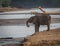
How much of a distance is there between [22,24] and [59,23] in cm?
52

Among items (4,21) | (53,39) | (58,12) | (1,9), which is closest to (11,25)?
(4,21)

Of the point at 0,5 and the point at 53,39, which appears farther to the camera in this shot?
the point at 0,5

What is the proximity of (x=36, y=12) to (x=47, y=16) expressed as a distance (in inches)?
5.8

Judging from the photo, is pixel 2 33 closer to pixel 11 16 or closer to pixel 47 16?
pixel 11 16

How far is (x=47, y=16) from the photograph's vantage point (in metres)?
2.42

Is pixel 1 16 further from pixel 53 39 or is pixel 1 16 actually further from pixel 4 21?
pixel 53 39

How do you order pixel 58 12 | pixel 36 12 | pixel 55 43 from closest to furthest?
pixel 55 43, pixel 36 12, pixel 58 12

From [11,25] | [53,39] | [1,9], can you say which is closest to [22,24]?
[11,25]

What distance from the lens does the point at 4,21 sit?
2730 millimetres

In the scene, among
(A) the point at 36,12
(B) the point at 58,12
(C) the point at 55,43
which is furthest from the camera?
(B) the point at 58,12

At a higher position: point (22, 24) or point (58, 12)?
point (58, 12)

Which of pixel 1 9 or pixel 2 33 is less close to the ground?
pixel 1 9

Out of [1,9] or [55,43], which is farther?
[1,9]

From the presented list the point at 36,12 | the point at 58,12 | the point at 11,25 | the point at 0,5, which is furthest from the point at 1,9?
the point at 58,12
